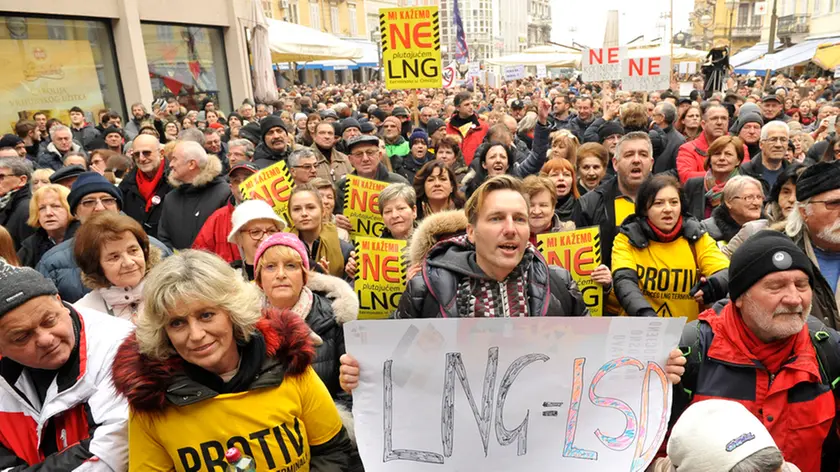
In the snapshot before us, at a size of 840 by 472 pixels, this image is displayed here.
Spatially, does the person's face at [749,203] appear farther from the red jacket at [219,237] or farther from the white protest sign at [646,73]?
the white protest sign at [646,73]

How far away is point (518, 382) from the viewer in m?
2.22

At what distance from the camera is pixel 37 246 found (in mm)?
4270

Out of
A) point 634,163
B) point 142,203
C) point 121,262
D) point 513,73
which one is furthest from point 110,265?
point 513,73

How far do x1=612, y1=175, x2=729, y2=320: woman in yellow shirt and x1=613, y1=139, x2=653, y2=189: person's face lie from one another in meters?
0.91

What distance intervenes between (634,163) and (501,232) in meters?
2.36

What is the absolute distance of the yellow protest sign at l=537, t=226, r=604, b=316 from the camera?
11.3ft

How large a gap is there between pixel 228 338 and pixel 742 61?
133ft

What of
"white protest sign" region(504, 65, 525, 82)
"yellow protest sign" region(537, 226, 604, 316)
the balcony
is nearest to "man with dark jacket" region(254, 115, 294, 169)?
"yellow protest sign" region(537, 226, 604, 316)

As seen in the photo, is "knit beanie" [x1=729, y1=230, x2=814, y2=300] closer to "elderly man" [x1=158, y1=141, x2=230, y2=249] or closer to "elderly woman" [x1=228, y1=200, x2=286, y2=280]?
"elderly woman" [x1=228, y1=200, x2=286, y2=280]

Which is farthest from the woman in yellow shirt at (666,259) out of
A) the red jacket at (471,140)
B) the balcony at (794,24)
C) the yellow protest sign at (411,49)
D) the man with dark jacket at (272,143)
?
the balcony at (794,24)

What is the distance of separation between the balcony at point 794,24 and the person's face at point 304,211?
173ft

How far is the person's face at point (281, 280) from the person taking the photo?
286 centimetres

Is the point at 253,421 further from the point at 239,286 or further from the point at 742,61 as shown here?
the point at 742,61

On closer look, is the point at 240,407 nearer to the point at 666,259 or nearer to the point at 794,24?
the point at 666,259
